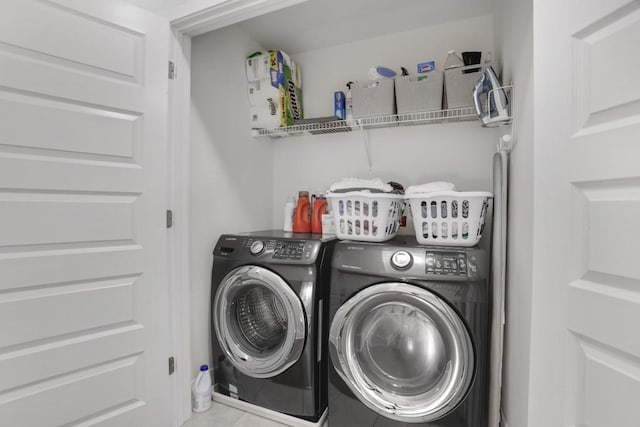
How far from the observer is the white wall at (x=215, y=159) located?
6.28 feet

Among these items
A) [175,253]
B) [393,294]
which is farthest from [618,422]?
[175,253]

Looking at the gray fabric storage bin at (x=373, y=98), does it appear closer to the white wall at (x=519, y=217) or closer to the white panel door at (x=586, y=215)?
the white wall at (x=519, y=217)

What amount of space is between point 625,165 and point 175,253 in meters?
1.87

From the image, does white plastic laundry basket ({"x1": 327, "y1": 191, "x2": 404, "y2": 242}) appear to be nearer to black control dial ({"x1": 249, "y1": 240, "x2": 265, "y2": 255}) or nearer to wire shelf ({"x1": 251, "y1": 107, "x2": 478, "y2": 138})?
black control dial ({"x1": 249, "y1": 240, "x2": 265, "y2": 255})

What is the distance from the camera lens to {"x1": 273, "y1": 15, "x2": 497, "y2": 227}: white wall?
207 centimetres

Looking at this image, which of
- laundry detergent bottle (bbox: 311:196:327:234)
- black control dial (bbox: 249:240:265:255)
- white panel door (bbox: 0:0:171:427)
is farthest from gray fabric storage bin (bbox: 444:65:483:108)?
white panel door (bbox: 0:0:171:427)

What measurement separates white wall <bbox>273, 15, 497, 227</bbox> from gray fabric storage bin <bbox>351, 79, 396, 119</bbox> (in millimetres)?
333

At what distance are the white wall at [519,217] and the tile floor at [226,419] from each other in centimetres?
120

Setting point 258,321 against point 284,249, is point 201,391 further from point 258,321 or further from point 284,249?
point 284,249

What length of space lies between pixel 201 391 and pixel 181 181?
48.8 inches

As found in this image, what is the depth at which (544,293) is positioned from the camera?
40.2 inches

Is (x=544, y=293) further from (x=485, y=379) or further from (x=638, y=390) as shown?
(x=485, y=379)

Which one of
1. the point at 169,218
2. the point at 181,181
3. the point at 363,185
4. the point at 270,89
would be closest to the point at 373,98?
the point at 363,185

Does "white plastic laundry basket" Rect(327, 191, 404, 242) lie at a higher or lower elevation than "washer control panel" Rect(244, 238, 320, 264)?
higher
